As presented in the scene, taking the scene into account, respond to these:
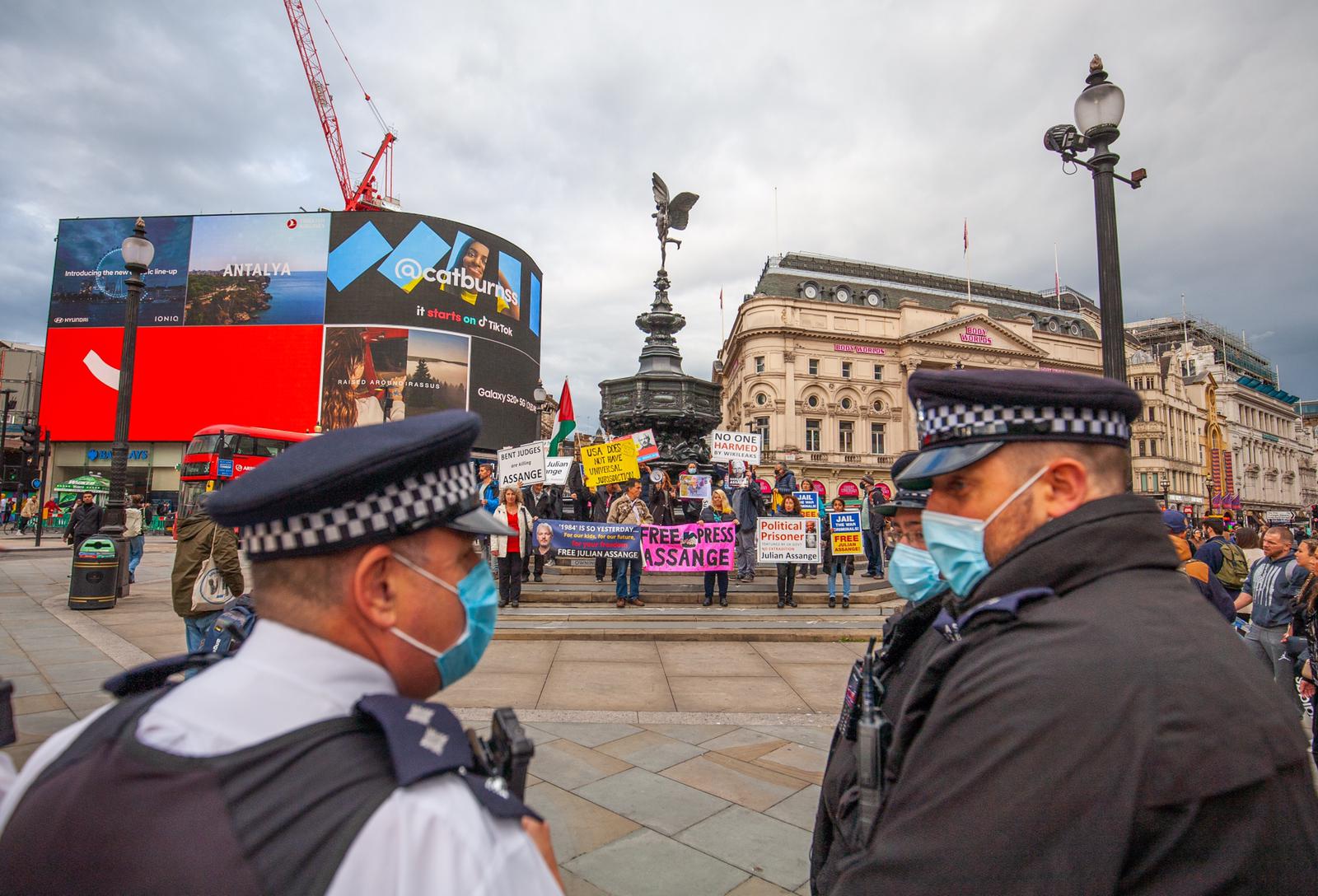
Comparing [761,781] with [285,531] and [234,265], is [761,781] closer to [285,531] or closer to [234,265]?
[285,531]

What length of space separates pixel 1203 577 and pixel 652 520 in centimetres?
822

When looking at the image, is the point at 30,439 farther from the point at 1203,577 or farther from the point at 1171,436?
the point at 1171,436

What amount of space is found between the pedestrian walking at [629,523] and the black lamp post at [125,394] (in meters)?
7.78

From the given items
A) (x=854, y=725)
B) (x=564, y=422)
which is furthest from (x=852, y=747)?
(x=564, y=422)

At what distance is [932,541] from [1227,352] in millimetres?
136782

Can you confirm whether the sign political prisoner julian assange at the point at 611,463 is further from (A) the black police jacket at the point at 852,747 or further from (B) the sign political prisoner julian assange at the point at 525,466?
(A) the black police jacket at the point at 852,747

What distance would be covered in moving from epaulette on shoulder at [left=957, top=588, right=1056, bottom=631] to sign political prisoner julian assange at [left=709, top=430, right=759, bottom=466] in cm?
1502

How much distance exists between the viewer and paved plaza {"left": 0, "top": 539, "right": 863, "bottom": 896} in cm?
343

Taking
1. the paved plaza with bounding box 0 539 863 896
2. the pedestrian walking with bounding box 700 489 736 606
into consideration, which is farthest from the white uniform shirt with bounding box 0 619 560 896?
Answer: the pedestrian walking with bounding box 700 489 736 606

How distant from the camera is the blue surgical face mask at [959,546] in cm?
170

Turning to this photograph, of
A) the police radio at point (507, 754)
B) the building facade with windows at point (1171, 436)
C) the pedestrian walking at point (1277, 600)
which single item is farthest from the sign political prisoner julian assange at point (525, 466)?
the building facade with windows at point (1171, 436)

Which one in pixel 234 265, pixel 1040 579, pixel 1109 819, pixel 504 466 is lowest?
pixel 1109 819

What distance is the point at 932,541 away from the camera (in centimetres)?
183

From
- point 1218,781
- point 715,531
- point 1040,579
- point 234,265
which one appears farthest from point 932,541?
point 234,265
